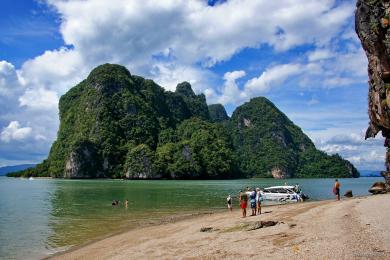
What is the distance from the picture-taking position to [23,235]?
22.0 metres

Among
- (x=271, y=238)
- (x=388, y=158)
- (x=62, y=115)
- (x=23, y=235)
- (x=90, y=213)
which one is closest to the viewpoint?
(x=271, y=238)

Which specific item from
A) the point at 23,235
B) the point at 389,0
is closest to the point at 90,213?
the point at 23,235

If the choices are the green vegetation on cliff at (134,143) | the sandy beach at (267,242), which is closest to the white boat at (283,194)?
the sandy beach at (267,242)

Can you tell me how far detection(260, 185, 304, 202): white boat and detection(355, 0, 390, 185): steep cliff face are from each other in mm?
12595

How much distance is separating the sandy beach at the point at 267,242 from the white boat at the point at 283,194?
24.4 meters

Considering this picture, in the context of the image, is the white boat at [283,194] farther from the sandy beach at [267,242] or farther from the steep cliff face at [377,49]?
the sandy beach at [267,242]

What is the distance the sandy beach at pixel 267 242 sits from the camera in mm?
11094

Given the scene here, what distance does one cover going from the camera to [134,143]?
165 m

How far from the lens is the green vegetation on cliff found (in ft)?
473

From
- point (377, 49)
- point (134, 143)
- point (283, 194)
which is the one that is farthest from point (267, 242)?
point (134, 143)

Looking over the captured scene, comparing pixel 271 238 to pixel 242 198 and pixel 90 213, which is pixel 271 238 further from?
pixel 90 213

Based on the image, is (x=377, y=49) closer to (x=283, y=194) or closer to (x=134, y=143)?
(x=283, y=194)

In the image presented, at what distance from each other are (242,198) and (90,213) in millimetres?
13910

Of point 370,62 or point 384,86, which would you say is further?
point 370,62
